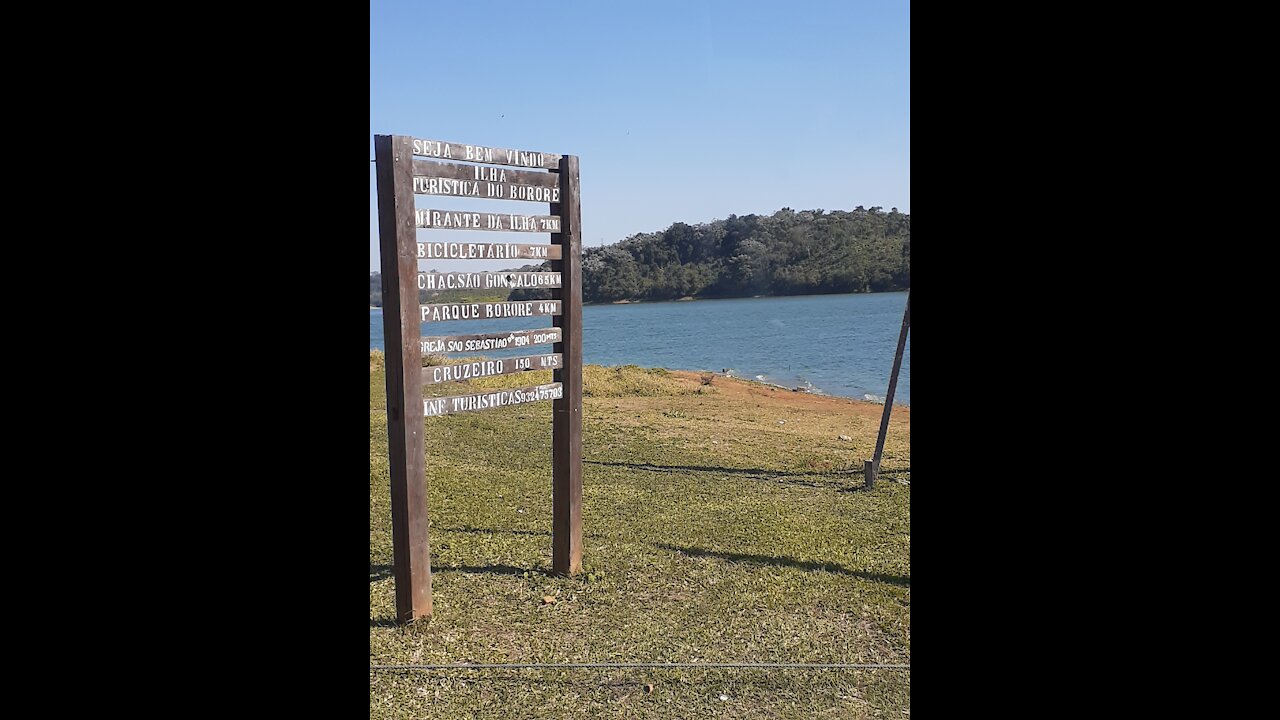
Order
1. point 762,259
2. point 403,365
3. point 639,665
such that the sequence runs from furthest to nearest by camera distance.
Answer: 1. point 762,259
2. point 403,365
3. point 639,665

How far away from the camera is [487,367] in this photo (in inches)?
195

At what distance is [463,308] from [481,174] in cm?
64

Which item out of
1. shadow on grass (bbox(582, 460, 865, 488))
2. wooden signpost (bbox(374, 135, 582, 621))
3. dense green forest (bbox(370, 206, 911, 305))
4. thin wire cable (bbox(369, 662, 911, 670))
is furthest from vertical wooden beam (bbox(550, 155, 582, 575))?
dense green forest (bbox(370, 206, 911, 305))

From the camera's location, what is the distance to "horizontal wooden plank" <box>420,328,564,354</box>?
15.0ft

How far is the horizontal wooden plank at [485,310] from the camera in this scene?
4488 mm

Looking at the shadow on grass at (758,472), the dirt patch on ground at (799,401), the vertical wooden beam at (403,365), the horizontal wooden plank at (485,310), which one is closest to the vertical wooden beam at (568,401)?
the horizontal wooden plank at (485,310)

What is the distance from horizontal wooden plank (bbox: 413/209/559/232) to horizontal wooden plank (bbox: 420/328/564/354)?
0.50m

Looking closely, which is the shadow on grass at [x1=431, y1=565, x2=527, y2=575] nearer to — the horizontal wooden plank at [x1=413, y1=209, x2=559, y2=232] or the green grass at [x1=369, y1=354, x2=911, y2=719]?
the green grass at [x1=369, y1=354, x2=911, y2=719]

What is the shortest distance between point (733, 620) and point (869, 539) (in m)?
1.92

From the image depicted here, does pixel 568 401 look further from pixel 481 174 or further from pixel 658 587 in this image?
pixel 481 174

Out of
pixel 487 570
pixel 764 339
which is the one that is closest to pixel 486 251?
pixel 487 570
